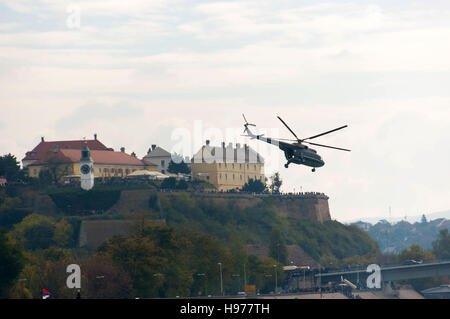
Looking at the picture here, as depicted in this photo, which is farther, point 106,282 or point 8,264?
point 106,282

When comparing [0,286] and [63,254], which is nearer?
[0,286]

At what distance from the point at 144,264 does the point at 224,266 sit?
79.8ft

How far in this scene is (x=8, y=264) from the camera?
490 ft

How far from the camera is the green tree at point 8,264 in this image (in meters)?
145

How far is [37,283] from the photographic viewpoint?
15612 cm

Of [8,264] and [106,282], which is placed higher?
[8,264]

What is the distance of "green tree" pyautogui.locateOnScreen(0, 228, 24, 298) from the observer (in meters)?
145

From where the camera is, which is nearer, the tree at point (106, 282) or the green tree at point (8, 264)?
the green tree at point (8, 264)

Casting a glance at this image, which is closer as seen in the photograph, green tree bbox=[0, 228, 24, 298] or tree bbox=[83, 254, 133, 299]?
green tree bbox=[0, 228, 24, 298]
